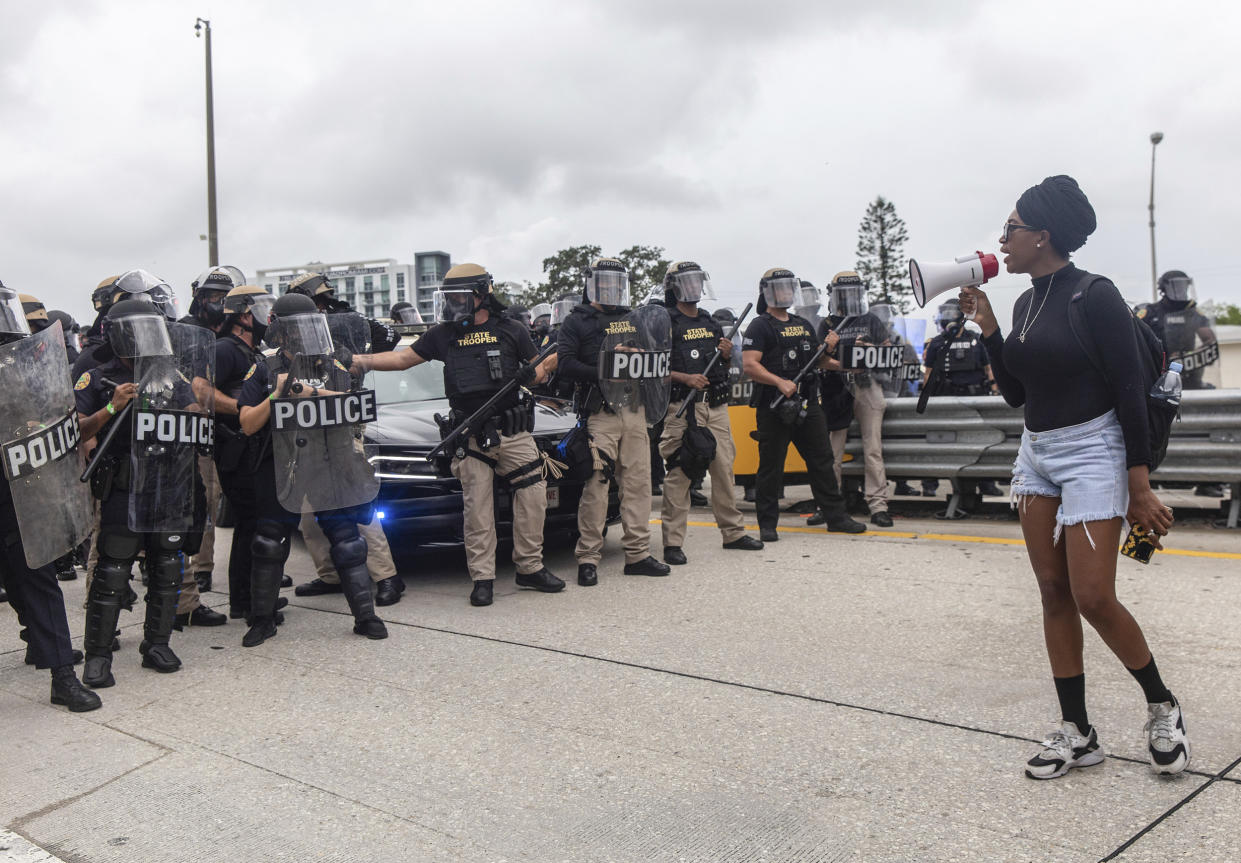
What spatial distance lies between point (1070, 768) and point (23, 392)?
13.6ft

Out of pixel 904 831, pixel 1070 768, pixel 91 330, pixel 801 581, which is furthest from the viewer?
pixel 801 581

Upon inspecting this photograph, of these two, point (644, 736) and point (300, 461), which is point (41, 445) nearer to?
point (300, 461)

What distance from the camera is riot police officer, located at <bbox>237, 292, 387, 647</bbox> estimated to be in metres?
5.27

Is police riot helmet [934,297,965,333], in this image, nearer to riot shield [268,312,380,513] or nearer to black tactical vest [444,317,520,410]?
black tactical vest [444,317,520,410]

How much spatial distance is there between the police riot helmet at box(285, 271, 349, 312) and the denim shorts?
4.28 m

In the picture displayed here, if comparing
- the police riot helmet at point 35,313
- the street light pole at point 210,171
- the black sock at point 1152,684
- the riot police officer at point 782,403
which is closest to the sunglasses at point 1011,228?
the black sock at point 1152,684

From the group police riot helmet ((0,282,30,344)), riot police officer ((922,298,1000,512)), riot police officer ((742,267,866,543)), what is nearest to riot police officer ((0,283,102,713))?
police riot helmet ((0,282,30,344))

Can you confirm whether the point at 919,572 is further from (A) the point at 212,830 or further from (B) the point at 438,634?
(A) the point at 212,830

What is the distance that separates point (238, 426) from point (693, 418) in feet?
9.70

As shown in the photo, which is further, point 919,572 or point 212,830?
point 919,572

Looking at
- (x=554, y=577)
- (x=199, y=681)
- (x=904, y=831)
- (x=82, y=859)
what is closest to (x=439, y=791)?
(x=82, y=859)

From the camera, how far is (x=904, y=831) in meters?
3.01

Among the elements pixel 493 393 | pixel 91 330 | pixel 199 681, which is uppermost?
pixel 91 330

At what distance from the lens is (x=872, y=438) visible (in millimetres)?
8617
